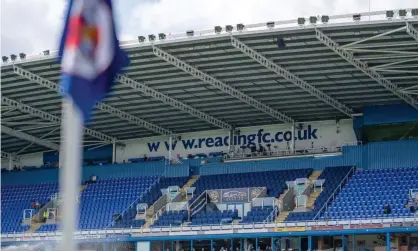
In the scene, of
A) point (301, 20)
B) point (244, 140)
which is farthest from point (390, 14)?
point (244, 140)

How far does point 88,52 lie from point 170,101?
135 feet

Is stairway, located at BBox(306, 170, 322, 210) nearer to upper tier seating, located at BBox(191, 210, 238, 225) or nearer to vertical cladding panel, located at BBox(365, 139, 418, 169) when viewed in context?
vertical cladding panel, located at BBox(365, 139, 418, 169)

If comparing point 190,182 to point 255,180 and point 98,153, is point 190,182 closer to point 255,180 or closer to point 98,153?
point 255,180

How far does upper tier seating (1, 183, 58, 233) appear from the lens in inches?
2045

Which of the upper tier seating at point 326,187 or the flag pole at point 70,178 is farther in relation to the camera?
the upper tier seating at point 326,187

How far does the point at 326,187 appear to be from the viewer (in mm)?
45375

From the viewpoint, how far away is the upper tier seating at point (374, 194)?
40.7 meters

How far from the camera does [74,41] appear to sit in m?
6.30

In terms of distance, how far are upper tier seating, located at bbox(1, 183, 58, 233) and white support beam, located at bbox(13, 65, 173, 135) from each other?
729cm

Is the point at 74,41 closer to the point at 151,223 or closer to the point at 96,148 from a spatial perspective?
the point at 151,223

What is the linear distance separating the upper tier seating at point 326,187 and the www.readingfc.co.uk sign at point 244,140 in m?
4.00

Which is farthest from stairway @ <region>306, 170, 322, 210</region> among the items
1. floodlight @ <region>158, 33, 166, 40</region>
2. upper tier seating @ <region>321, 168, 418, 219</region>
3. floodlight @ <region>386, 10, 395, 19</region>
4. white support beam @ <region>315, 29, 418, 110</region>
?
floodlight @ <region>386, 10, 395, 19</region>

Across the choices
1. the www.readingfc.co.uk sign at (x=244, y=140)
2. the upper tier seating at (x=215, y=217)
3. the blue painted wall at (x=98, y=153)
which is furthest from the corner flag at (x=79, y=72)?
the blue painted wall at (x=98, y=153)

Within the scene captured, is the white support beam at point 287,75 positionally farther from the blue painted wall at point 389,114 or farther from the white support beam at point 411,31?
the white support beam at point 411,31
